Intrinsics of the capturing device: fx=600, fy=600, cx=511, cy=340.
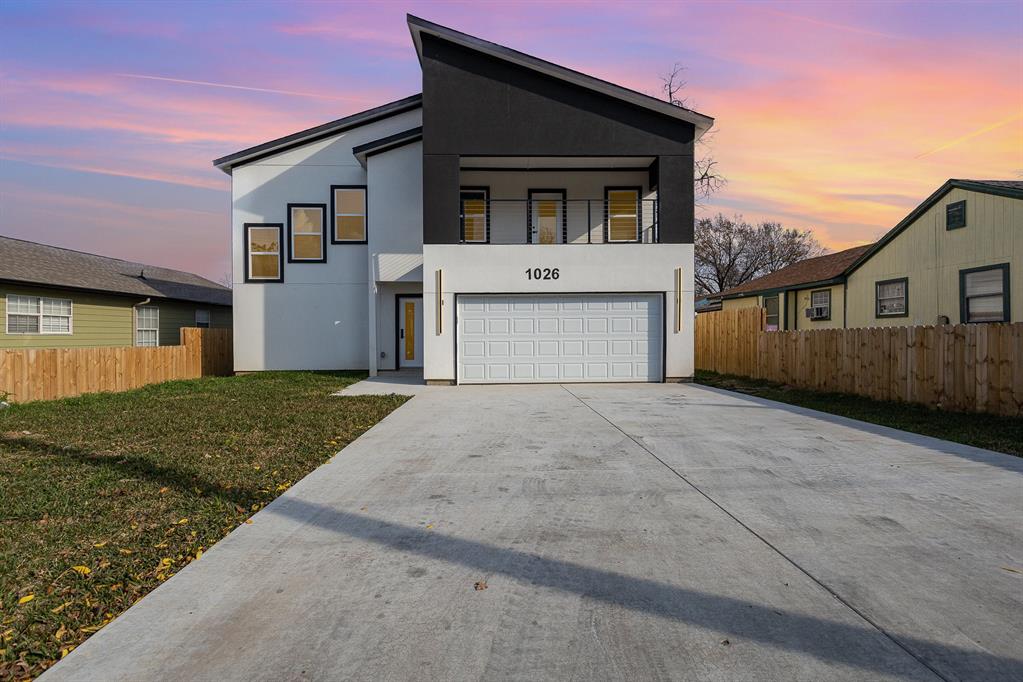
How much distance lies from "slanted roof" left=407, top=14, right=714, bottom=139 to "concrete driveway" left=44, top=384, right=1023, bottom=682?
1050cm

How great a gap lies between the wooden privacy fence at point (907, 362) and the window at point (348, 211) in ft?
39.6

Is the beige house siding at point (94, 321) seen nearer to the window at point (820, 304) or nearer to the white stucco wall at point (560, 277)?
the white stucco wall at point (560, 277)

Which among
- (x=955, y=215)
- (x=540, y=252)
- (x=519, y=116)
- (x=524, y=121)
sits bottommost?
(x=540, y=252)

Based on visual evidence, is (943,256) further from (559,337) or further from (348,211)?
(348,211)

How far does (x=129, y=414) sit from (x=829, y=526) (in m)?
10.6

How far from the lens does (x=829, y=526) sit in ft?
14.4

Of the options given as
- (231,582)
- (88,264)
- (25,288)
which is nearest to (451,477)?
(231,582)

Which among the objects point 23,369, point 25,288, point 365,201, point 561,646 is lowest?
point 561,646

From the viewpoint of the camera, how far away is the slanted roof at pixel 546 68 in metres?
14.3

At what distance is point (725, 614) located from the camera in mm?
3062

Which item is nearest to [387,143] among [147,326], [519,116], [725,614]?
[519,116]

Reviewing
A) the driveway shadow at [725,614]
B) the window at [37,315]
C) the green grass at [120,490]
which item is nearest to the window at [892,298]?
the green grass at [120,490]

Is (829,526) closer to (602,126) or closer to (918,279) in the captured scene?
(602,126)

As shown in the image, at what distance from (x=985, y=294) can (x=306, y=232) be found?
18845 mm
